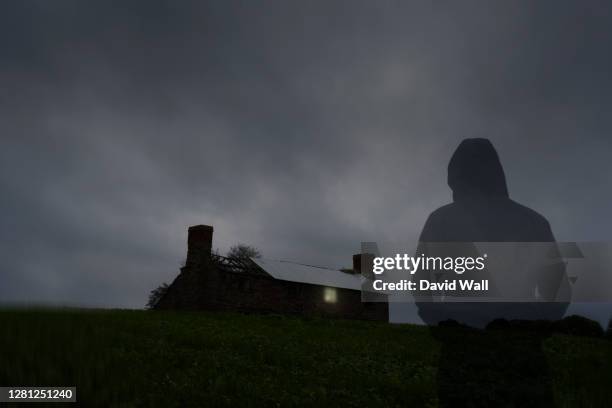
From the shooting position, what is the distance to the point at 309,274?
44.8 meters

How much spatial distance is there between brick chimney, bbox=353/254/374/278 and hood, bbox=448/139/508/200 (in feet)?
135

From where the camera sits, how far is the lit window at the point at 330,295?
43.2m

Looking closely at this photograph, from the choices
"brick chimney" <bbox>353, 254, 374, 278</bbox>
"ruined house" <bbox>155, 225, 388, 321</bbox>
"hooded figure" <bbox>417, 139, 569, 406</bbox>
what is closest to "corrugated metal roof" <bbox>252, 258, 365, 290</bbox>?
"ruined house" <bbox>155, 225, 388, 321</bbox>

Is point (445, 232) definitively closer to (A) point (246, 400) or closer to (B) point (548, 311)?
(B) point (548, 311)

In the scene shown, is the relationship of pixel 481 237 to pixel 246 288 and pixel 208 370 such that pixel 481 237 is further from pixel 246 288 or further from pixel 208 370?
pixel 246 288

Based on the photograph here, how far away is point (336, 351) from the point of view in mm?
15266

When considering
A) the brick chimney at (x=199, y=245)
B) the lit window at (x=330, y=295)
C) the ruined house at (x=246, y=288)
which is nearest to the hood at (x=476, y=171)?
the ruined house at (x=246, y=288)

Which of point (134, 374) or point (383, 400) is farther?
point (383, 400)

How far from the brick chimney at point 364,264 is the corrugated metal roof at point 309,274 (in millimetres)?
1594

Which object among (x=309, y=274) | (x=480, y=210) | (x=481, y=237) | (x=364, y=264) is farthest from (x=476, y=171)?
(x=364, y=264)

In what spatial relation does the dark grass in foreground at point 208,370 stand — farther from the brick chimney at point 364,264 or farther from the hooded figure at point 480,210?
the brick chimney at point 364,264

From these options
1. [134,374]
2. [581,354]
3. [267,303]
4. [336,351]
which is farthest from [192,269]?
[134,374]

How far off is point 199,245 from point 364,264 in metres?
20.7

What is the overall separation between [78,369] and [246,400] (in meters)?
2.71
